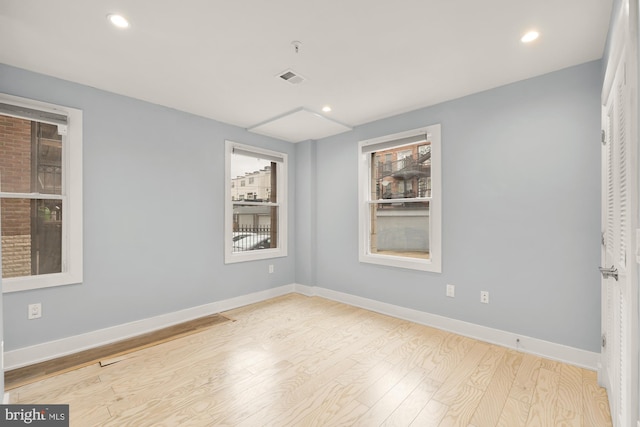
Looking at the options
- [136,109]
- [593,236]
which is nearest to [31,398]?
[136,109]

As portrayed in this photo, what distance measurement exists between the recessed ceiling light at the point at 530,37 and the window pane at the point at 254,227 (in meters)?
3.46

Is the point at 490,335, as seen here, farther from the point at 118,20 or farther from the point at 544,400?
the point at 118,20

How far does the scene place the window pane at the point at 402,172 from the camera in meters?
3.43

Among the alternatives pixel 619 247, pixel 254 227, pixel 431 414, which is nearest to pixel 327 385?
pixel 431 414

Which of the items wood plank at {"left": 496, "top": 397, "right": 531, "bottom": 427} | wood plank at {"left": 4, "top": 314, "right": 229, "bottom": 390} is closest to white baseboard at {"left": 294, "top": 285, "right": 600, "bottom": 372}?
wood plank at {"left": 496, "top": 397, "right": 531, "bottom": 427}

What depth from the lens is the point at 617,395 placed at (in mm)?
1585

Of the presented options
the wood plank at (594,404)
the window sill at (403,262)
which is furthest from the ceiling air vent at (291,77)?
the wood plank at (594,404)

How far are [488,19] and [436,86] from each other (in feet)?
3.07

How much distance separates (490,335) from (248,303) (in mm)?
2912

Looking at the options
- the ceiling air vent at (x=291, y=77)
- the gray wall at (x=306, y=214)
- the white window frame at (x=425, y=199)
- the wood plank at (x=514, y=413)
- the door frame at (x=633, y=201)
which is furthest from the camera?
the gray wall at (x=306, y=214)

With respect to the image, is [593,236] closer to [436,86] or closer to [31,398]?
[436,86]

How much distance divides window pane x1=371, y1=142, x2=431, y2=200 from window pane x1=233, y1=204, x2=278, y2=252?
1632mm

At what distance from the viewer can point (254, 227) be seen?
430cm

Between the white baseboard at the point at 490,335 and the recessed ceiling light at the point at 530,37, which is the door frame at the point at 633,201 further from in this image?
the white baseboard at the point at 490,335
